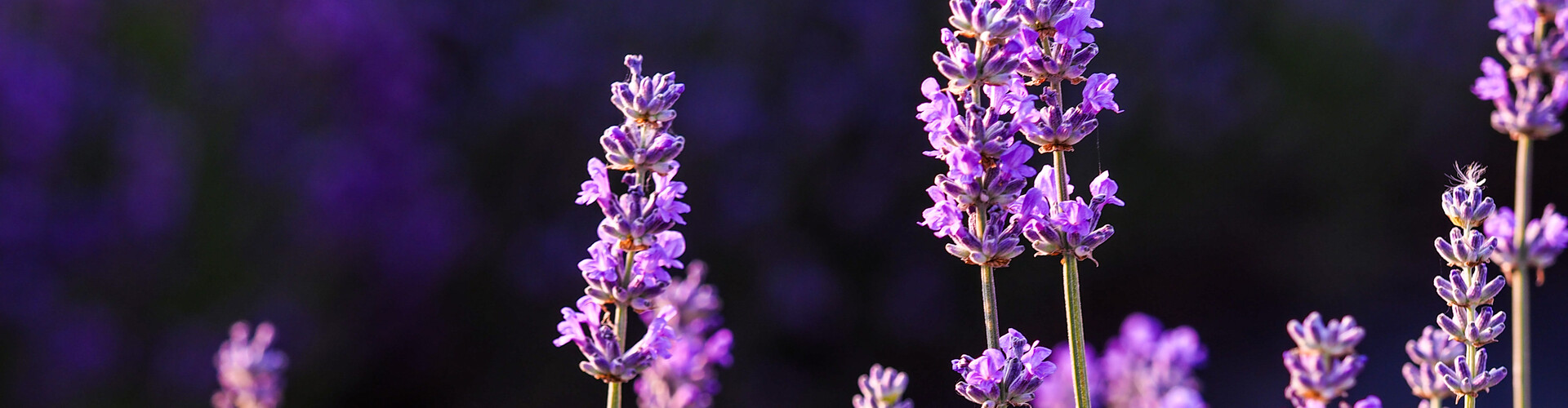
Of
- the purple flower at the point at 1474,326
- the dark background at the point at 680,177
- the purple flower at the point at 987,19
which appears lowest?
the purple flower at the point at 1474,326

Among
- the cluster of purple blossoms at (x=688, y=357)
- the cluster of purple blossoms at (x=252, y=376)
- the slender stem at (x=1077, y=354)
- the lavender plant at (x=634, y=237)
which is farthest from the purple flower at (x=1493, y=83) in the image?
the cluster of purple blossoms at (x=252, y=376)

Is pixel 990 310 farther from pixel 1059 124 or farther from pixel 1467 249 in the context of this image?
pixel 1467 249

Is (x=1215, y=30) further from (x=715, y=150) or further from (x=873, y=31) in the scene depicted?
(x=715, y=150)

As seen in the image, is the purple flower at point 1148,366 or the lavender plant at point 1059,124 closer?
the lavender plant at point 1059,124

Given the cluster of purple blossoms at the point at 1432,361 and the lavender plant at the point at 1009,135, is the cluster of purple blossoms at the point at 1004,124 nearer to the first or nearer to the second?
the lavender plant at the point at 1009,135

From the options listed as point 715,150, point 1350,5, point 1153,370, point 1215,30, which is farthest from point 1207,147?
point 1153,370

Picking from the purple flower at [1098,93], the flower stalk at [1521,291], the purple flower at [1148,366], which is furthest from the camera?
the purple flower at [1148,366]

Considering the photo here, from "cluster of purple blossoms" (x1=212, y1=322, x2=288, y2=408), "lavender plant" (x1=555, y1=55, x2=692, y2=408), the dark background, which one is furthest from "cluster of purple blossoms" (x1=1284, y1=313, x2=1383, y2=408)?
the dark background

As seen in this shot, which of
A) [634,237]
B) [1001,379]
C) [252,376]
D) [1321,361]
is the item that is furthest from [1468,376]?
[252,376]
